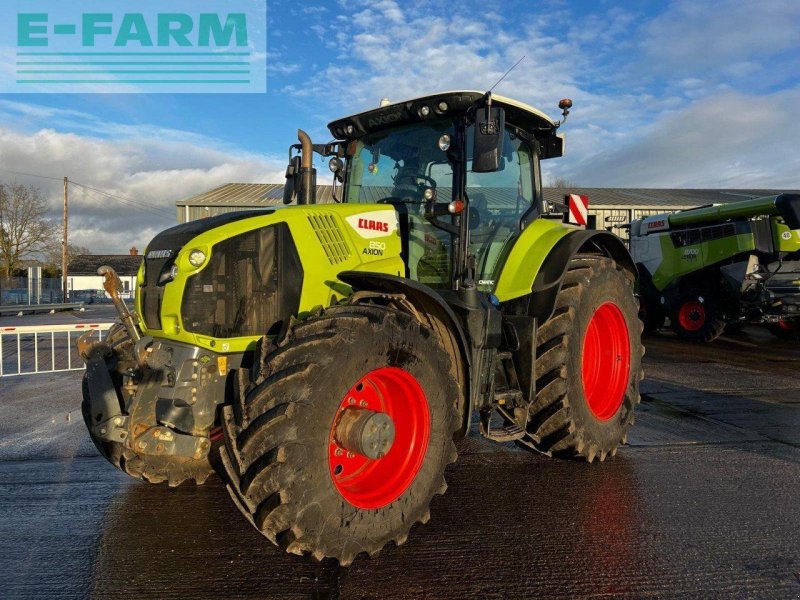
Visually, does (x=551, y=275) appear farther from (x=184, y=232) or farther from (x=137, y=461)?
(x=137, y=461)

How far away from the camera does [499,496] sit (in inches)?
142

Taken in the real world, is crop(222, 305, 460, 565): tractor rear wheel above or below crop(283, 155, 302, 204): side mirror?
below

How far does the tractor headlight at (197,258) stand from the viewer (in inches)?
113

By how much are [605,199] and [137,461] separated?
81.6ft

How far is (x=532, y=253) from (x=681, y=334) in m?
9.85

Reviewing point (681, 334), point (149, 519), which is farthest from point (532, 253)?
point (681, 334)

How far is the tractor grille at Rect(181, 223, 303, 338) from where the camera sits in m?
2.88

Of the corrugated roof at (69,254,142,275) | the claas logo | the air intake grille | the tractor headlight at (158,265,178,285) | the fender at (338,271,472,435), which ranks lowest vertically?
the fender at (338,271,472,435)

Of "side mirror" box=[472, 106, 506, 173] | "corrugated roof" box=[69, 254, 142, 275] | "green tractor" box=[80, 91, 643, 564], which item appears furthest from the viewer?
"corrugated roof" box=[69, 254, 142, 275]

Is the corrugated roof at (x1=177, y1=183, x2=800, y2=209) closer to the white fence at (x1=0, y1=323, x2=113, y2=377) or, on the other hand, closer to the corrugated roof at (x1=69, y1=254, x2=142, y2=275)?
the white fence at (x1=0, y1=323, x2=113, y2=377)

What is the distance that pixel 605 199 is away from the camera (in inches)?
1000

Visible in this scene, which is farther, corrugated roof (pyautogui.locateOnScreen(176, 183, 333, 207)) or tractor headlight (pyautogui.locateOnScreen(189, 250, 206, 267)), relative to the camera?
corrugated roof (pyautogui.locateOnScreen(176, 183, 333, 207))

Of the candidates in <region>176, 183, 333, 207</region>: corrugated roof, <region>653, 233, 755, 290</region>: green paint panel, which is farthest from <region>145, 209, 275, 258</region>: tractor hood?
<region>176, 183, 333, 207</region>: corrugated roof

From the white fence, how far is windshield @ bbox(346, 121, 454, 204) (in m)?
6.20
